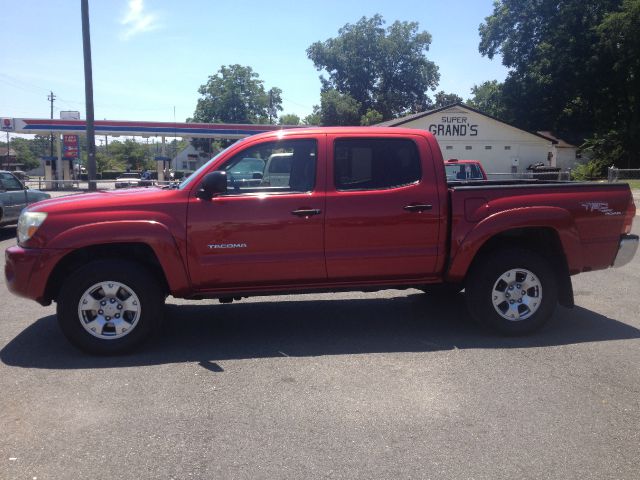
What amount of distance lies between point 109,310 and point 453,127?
3580cm

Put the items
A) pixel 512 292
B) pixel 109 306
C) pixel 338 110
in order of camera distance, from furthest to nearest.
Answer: pixel 338 110, pixel 512 292, pixel 109 306

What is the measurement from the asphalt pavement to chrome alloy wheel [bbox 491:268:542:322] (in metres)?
0.28

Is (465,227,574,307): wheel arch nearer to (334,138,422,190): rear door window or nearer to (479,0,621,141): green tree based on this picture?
(334,138,422,190): rear door window

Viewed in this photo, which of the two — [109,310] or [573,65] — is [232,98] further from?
[109,310]

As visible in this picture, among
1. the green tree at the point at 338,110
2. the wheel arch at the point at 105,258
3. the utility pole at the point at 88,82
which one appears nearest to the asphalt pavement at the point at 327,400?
→ the wheel arch at the point at 105,258

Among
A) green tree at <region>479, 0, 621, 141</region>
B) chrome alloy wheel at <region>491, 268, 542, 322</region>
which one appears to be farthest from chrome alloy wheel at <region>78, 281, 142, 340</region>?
green tree at <region>479, 0, 621, 141</region>

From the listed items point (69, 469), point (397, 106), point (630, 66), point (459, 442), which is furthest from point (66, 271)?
point (397, 106)

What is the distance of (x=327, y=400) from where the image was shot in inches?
172

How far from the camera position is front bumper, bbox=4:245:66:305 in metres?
5.20

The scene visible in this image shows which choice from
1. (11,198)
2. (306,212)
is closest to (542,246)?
(306,212)

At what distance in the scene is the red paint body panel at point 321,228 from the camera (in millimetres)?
5250

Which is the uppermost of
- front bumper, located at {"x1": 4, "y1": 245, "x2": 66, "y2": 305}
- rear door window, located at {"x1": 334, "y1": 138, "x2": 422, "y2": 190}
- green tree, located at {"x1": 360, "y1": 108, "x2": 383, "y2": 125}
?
green tree, located at {"x1": 360, "y1": 108, "x2": 383, "y2": 125}

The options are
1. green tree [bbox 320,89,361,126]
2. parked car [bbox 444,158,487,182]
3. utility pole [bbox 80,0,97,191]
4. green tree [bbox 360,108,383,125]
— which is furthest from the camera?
green tree [bbox 320,89,361,126]

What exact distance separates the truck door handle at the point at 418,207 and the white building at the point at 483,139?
1304 inches
